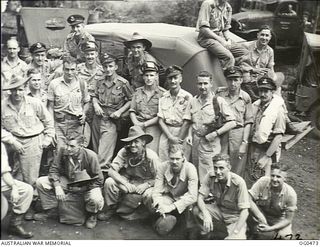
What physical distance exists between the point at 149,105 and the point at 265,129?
864 mm

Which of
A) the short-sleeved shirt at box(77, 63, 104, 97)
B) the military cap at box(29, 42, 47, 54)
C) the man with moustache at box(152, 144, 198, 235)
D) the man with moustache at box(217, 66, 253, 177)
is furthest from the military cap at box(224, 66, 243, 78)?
the military cap at box(29, 42, 47, 54)

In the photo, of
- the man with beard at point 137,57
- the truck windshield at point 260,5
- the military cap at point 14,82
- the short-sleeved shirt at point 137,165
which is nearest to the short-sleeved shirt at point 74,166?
the short-sleeved shirt at point 137,165

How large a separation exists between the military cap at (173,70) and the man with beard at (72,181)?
798 millimetres

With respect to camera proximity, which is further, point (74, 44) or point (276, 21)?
point (276, 21)

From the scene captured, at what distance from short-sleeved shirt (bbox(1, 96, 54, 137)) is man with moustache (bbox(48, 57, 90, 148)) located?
0.10m

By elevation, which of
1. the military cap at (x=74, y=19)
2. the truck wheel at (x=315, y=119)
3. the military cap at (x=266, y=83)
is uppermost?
the military cap at (x=74, y=19)

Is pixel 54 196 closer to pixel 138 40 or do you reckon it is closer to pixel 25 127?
pixel 25 127

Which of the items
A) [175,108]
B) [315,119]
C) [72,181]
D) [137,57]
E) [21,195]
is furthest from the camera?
[315,119]

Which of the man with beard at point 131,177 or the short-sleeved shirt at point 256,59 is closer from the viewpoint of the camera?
the man with beard at point 131,177

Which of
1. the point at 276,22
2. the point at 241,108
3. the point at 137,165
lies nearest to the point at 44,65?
the point at 137,165

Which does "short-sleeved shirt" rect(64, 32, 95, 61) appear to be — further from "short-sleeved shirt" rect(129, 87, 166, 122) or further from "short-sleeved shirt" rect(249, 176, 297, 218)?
"short-sleeved shirt" rect(249, 176, 297, 218)

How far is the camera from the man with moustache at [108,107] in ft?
11.8

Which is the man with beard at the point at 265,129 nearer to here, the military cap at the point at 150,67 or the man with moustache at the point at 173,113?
the man with moustache at the point at 173,113

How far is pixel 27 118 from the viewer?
133 inches
